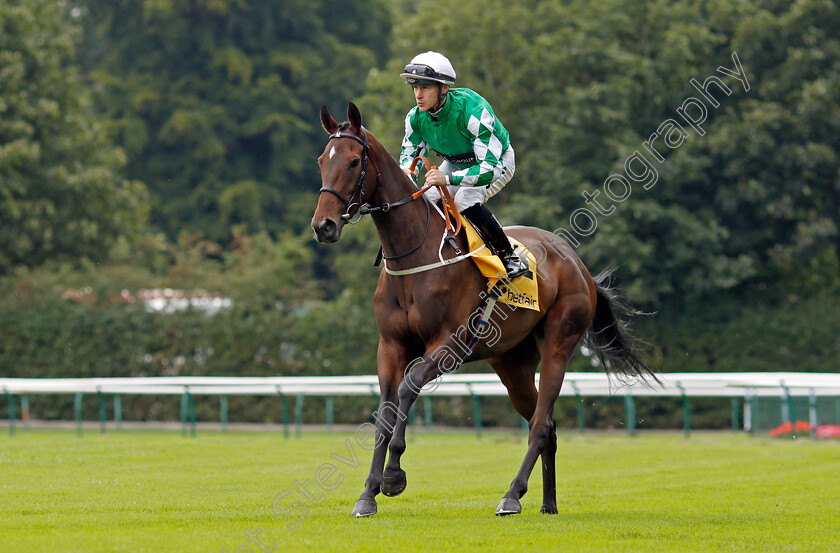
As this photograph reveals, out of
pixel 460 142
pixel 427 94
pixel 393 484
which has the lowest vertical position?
pixel 393 484

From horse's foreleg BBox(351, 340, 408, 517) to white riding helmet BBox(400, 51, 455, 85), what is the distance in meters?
1.65

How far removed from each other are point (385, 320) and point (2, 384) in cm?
1242

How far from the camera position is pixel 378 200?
271 inches

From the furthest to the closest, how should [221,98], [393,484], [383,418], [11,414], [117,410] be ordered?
[221,98], [117,410], [11,414], [383,418], [393,484]

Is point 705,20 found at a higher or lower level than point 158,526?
higher

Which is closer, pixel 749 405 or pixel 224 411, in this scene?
pixel 749 405

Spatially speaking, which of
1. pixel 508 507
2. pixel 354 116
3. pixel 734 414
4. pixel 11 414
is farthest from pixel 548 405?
pixel 11 414

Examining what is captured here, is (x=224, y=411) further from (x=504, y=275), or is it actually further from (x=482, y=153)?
(x=482, y=153)

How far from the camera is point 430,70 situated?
693cm

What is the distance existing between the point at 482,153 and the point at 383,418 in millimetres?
1780

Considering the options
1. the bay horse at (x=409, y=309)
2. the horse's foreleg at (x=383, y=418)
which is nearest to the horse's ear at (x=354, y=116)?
the bay horse at (x=409, y=309)

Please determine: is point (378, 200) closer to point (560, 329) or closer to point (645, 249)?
point (560, 329)

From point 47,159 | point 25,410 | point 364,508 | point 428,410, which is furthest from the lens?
point 47,159

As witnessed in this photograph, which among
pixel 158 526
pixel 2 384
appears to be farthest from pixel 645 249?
pixel 158 526
